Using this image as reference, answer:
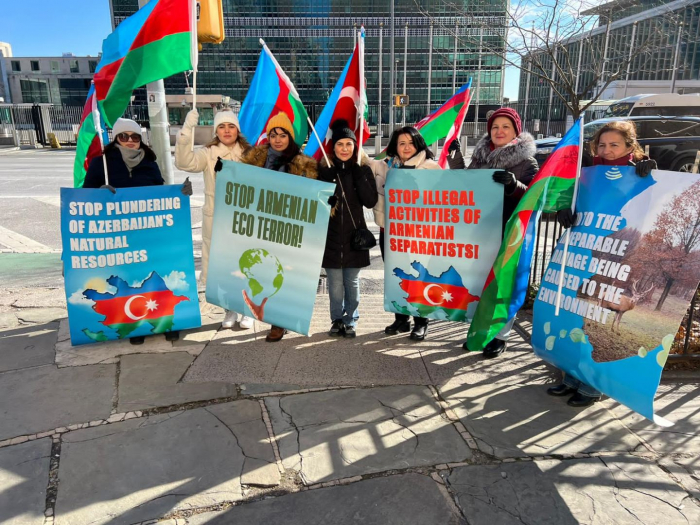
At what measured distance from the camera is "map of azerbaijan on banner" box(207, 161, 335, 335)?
4004 millimetres

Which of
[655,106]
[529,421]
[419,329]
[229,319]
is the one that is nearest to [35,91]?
[655,106]

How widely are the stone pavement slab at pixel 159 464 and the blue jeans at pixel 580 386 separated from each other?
2097 mm

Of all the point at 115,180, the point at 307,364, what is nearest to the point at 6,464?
the point at 307,364

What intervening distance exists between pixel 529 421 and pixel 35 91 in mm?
83879

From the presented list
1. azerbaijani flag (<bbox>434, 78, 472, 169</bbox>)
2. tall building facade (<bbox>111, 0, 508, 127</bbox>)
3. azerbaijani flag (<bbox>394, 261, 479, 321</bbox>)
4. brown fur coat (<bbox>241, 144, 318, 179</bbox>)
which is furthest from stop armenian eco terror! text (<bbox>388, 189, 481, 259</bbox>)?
tall building facade (<bbox>111, 0, 508, 127</bbox>)

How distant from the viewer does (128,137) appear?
429 cm

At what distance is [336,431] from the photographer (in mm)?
3137

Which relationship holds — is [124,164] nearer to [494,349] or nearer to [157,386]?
[157,386]

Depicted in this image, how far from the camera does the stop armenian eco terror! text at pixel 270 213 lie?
13.2 feet

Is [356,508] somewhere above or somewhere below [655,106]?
below

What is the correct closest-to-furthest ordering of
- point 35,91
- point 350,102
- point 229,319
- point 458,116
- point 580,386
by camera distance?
point 580,386 → point 350,102 → point 229,319 → point 458,116 → point 35,91

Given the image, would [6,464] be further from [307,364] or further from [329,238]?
[329,238]

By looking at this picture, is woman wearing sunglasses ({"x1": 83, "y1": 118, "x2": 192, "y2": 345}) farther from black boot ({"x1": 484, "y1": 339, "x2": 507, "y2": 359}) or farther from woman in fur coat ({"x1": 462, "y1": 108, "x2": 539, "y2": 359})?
black boot ({"x1": 484, "y1": 339, "x2": 507, "y2": 359})

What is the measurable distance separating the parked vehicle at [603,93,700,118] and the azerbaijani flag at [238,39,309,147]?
16.1m
